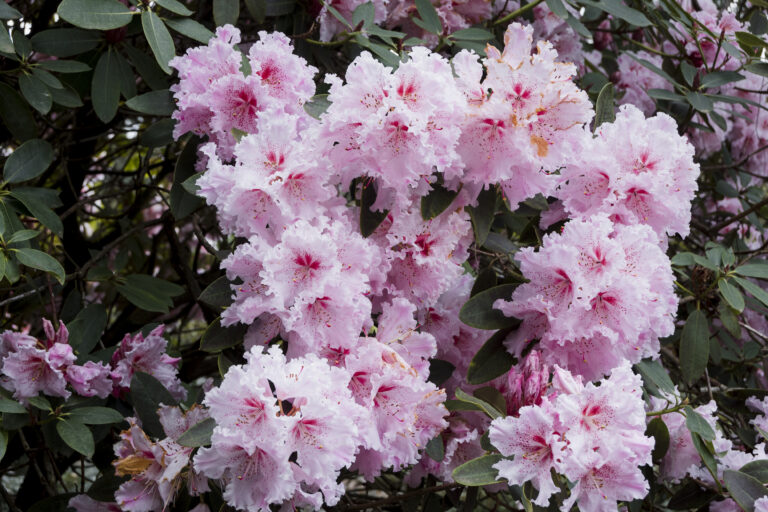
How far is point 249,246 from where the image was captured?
1.41m

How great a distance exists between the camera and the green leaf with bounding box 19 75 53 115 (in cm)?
186

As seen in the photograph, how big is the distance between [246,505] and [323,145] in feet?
2.11

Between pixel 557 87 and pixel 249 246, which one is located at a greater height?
pixel 557 87

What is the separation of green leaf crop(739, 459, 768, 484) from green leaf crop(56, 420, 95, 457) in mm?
1444

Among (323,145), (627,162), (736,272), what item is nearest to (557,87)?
(627,162)

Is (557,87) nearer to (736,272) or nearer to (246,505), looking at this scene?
(736,272)

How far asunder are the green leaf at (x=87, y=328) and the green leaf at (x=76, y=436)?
0.24 m

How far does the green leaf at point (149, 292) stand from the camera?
221cm

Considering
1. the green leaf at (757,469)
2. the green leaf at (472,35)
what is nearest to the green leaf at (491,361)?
the green leaf at (757,469)

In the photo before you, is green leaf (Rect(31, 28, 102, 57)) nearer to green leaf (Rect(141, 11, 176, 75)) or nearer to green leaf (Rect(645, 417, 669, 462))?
green leaf (Rect(141, 11, 176, 75))

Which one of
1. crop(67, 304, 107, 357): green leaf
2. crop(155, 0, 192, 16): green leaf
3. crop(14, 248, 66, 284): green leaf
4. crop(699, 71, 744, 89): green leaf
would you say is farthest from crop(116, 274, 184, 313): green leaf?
crop(699, 71, 744, 89): green leaf

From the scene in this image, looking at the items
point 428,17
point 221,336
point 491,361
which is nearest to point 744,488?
point 491,361

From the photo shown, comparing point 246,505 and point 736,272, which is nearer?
point 246,505

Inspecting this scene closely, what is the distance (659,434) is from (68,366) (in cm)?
137
